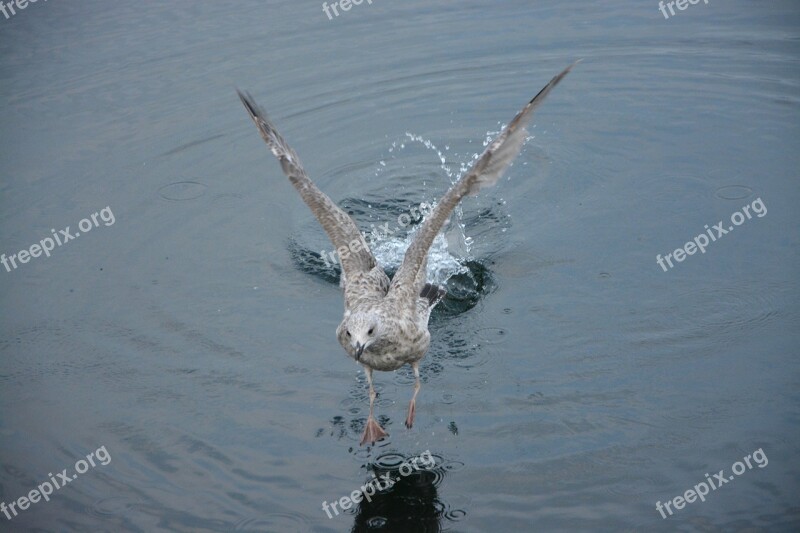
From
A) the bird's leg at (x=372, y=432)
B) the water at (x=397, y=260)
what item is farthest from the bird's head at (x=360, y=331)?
the water at (x=397, y=260)

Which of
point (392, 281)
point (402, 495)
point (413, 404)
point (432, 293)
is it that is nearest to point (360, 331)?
point (413, 404)

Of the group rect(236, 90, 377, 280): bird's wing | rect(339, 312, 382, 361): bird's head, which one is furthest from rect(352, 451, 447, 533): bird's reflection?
rect(236, 90, 377, 280): bird's wing

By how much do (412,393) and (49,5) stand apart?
42.6ft

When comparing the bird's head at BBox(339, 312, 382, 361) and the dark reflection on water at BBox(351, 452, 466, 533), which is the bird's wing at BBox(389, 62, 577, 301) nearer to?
the bird's head at BBox(339, 312, 382, 361)

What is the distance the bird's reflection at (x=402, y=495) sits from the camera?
24.0 feet

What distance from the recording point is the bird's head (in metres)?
7.87

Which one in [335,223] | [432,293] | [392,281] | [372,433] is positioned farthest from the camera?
[335,223]

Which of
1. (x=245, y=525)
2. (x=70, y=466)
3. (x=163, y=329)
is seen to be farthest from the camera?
(x=163, y=329)

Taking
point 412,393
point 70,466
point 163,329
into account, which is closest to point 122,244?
point 163,329

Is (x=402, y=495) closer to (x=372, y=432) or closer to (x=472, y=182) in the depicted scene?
(x=372, y=432)

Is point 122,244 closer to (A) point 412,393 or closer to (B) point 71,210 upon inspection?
(B) point 71,210

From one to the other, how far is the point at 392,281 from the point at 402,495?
2.36 metres

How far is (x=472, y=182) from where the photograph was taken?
8.79 meters

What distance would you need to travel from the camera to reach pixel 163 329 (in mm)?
9812
